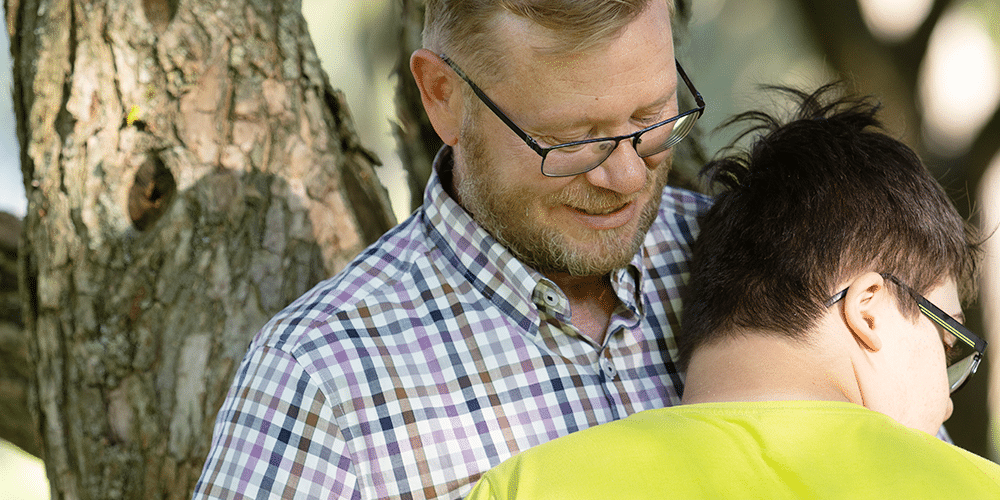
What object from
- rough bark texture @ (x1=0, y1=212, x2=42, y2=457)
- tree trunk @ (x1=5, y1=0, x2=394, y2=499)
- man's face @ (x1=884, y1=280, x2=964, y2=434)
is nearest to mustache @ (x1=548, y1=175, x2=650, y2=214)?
man's face @ (x1=884, y1=280, x2=964, y2=434)

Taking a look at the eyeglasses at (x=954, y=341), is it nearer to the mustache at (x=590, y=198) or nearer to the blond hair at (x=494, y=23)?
the mustache at (x=590, y=198)

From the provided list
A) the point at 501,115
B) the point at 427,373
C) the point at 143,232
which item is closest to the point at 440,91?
the point at 501,115

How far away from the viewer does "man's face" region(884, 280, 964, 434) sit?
137 centimetres

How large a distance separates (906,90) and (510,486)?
3711 millimetres

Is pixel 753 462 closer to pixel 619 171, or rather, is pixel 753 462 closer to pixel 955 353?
pixel 619 171

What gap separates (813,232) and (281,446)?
1.00m

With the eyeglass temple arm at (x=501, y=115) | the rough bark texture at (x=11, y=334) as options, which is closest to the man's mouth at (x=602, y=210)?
the eyeglass temple arm at (x=501, y=115)

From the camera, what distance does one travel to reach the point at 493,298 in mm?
1571

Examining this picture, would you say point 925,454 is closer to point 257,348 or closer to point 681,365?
point 681,365

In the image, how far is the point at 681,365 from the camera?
1.55 metres

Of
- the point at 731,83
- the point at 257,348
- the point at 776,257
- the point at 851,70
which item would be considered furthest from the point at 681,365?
the point at 731,83

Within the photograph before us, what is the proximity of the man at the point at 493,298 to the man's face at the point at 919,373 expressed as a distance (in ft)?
1.35

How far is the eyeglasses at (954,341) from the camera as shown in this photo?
1396 millimetres

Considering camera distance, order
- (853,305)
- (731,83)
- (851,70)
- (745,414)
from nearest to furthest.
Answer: (745,414), (853,305), (851,70), (731,83)
